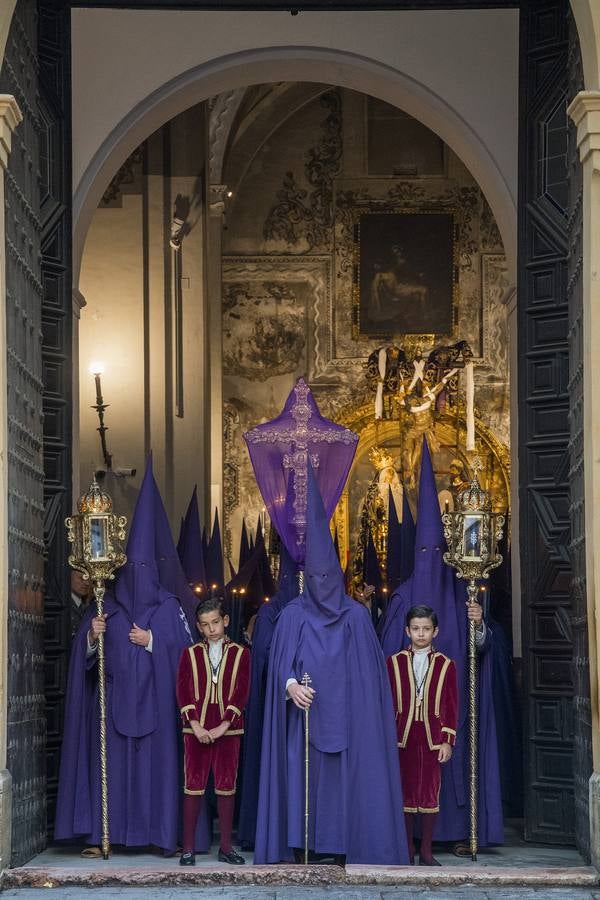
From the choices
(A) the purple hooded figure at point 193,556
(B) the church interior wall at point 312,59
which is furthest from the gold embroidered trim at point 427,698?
(B) the church interior wall at point 312,59

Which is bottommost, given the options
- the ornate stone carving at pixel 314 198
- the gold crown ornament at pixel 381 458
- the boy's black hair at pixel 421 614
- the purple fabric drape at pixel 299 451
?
the boy's black hair at pixel 421 614

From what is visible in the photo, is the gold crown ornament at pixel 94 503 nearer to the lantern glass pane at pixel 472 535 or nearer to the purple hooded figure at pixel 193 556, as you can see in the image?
the lantern glass pane at pixel 472 535

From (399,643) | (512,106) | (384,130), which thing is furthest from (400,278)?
(399,643)

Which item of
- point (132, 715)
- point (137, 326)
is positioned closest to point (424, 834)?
point (132, 715)

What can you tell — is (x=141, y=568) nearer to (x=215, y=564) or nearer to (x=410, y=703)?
(x=410, y=703)

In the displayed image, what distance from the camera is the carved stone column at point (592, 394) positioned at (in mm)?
8086

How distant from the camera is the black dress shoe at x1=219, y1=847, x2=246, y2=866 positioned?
8.77m

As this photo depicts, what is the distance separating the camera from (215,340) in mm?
21625

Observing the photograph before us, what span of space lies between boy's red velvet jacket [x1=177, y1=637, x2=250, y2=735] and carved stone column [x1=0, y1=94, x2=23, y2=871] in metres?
1.22

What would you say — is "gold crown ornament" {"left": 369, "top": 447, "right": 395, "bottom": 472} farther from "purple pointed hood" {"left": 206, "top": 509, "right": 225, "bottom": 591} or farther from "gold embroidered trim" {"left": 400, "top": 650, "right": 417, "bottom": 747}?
"gold embroidered trim" {"left": 400, "top": 650, "right": 417, "bottom": 747}

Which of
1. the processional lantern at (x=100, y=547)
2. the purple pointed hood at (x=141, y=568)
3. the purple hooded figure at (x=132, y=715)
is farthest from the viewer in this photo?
the purple pointed hood at (x=141, y=568)

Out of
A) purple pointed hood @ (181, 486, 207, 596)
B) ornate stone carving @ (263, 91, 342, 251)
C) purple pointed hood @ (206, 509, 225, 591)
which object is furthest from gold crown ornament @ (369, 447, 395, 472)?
purple pointed hood @ (181, 486, 207, 596)

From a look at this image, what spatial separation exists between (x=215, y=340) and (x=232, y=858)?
13362 millimetres

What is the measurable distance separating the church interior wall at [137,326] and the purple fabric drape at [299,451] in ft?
14.8
